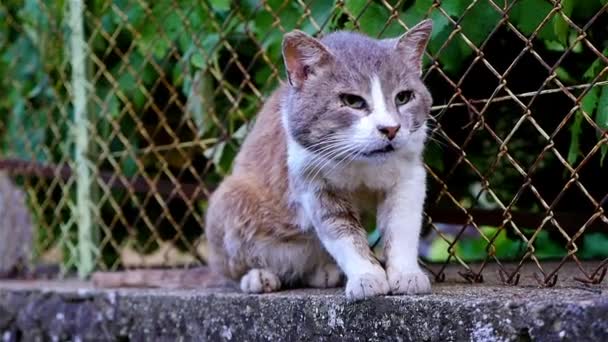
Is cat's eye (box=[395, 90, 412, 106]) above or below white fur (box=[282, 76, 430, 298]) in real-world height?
above

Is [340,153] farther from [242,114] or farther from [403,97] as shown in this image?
[242,114]

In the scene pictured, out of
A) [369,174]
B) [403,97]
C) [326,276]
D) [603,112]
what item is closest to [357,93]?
[403,97]

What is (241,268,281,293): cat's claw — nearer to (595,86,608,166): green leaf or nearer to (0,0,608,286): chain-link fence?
(0,0,608,286): chain-link fence

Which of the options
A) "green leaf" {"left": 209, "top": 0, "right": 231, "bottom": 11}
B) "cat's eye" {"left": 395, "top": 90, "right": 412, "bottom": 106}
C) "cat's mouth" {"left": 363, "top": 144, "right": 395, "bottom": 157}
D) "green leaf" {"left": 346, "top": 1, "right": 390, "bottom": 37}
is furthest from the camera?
"green leaf" {"left": 209, "top": 0, "right": 231, "bottom": 11}

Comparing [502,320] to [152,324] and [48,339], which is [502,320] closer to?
[152,324]

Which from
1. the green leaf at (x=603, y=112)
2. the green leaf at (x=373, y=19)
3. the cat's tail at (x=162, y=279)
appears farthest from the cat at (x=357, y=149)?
the cat's tail at (x=162, y=279)

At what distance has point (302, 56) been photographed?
8.12 feet

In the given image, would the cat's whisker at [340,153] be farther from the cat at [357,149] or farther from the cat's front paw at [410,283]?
the cat's front paw at [410,283]

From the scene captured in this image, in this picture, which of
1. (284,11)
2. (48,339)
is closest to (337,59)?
(284,11)

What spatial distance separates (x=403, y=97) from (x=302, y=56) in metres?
0.32

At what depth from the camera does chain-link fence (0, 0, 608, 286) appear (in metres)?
2.43

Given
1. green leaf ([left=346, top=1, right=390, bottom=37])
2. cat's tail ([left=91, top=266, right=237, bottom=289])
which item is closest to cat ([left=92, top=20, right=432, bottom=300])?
green leaf ([left=346, top=1, right=390, bottom=37])

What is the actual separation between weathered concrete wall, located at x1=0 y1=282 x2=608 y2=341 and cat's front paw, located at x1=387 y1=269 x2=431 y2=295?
52mm

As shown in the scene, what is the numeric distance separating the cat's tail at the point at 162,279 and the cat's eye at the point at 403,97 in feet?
4.21
